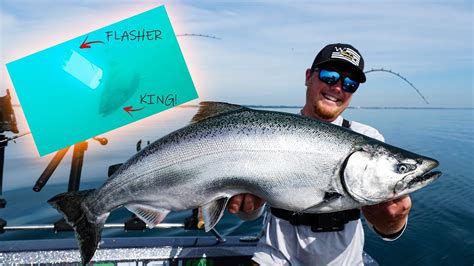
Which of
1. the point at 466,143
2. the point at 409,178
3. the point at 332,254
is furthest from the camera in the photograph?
the point at 466,143

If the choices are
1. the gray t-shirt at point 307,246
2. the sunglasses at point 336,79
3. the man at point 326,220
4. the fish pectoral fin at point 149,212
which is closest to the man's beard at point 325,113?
the man at point 326,220

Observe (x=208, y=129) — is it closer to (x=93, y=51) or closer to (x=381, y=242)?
(x=93, y=51)

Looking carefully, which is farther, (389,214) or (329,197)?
(389,214)

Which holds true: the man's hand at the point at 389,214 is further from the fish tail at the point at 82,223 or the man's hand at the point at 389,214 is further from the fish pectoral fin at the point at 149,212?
the fish tail at the point at 82,223

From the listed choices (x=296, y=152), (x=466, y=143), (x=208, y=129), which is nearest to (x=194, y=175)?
(x=208, y=129)

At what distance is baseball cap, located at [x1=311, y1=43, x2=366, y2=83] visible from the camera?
3.98 m

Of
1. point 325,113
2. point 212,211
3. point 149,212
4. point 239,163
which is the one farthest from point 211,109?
point 325,113

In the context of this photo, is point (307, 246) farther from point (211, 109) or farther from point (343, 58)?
point (343, 58)

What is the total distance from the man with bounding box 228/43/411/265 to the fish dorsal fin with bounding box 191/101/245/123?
2.60 feet

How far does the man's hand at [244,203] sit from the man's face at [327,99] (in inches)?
53.8

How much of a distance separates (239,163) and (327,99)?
5.29ft

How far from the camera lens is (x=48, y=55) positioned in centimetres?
430

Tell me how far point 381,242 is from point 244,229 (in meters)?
2.93

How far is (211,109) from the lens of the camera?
10.4ft
